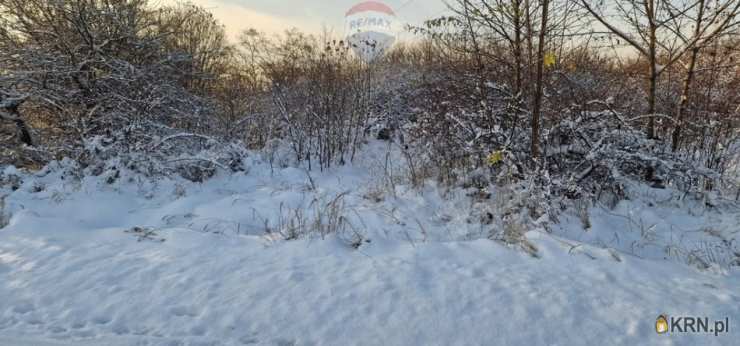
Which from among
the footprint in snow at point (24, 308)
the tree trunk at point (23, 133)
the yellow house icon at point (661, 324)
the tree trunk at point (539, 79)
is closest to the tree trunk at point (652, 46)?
the tree trunk at point (539, 79)

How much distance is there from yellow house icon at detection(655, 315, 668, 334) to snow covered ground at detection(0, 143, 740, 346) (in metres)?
0.02

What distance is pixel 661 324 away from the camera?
62.7 inches

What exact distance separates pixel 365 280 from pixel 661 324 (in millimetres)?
1300

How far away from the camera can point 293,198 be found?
13.3 feet

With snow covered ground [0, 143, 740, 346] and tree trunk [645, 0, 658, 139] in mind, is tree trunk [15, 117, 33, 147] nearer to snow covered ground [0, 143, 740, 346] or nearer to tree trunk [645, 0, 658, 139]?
snow covered ground [0, 143, 740, 346]

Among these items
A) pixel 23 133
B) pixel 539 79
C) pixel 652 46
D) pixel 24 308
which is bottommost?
pixel 24 308

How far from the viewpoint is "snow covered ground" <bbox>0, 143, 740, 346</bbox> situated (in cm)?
156

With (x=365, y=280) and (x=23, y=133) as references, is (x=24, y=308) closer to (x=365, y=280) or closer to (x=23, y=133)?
(x=365, y=280)

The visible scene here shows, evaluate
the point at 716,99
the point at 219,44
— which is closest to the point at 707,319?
the point at 716,99

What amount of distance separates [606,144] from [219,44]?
821 centimetres

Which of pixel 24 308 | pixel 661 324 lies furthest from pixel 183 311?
pixel 661 324

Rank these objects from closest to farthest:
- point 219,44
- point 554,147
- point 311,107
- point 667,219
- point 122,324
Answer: point 122,324 → point 667,219 → point 554,147 → point 311,107 → point 219,44

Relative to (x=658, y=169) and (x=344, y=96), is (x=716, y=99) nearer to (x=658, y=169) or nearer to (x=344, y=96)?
(x=658, y=169)

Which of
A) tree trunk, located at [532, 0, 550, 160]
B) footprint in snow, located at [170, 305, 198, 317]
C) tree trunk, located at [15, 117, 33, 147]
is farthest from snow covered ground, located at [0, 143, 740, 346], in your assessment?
tree trunk, located at [15, 117, 33, 147]
